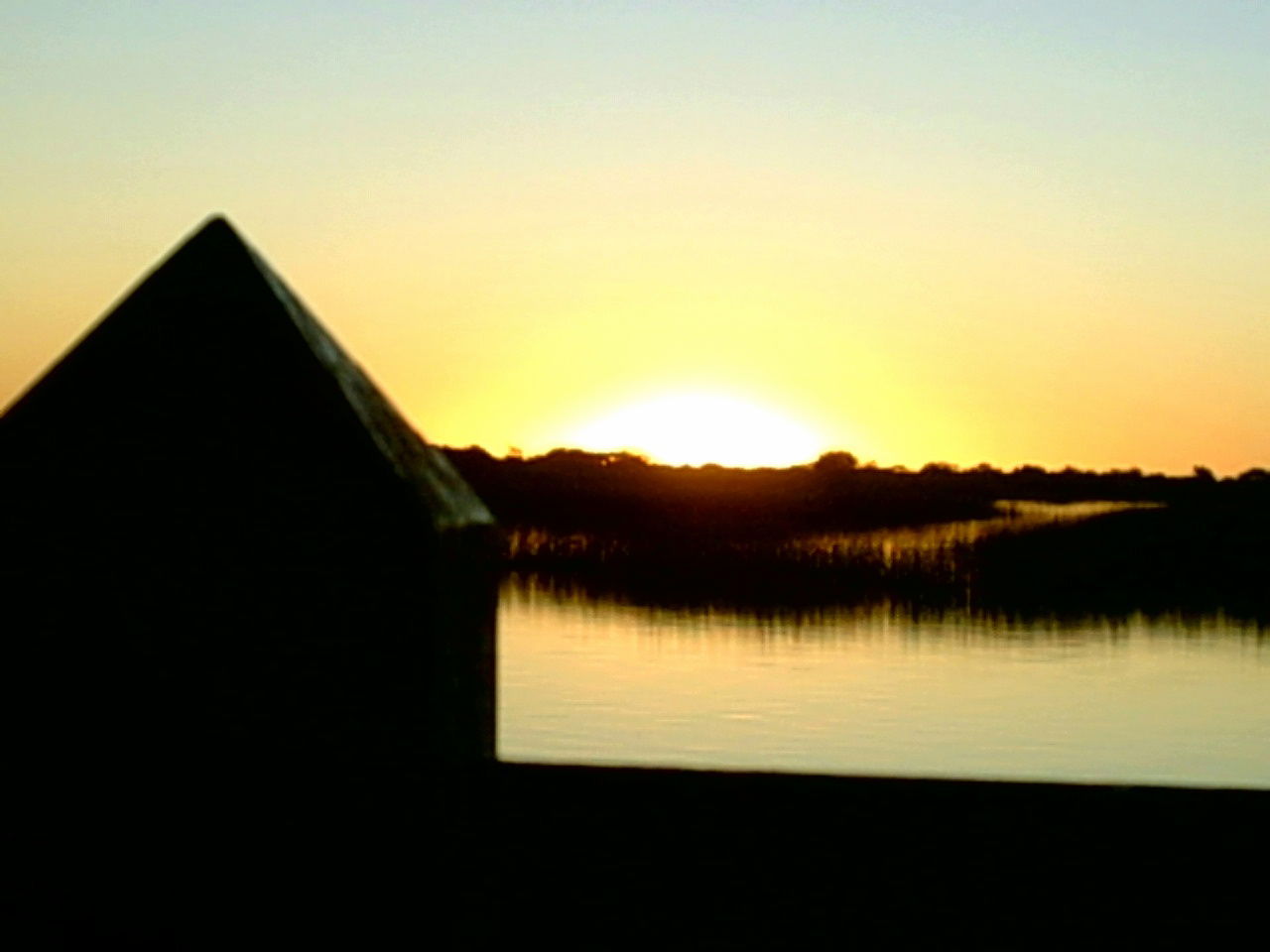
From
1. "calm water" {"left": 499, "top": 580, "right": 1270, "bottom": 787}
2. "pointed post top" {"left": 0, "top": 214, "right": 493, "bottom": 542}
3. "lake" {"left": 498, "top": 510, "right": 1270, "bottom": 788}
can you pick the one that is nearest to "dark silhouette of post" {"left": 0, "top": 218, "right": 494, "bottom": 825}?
"pointed post top" {"left": 0, "top": 214, "right": 493, "bottom": 542}

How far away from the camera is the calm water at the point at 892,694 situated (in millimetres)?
23859

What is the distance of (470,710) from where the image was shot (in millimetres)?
6035

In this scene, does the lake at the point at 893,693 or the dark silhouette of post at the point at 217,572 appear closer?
the dark silhouette of post at the point at 217,572

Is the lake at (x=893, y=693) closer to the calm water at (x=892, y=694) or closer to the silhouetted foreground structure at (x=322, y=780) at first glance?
the calm water at (x=892, y=694)

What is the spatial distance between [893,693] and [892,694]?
0.08 meters

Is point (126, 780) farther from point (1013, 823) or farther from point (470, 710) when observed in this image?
point (1013, 823)

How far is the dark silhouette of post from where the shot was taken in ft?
17.1

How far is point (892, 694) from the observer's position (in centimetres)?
2930

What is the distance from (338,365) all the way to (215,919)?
1.75m

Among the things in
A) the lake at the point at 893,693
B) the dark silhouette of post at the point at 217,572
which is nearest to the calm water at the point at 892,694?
the lake at the point at 893,693

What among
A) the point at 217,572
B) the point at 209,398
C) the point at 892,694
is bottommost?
the point at 892,694

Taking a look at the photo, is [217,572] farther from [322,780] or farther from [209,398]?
[322,780]

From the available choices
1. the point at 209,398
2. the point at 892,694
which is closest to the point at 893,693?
the point at 892,694

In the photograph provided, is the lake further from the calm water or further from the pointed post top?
the pointed post top
